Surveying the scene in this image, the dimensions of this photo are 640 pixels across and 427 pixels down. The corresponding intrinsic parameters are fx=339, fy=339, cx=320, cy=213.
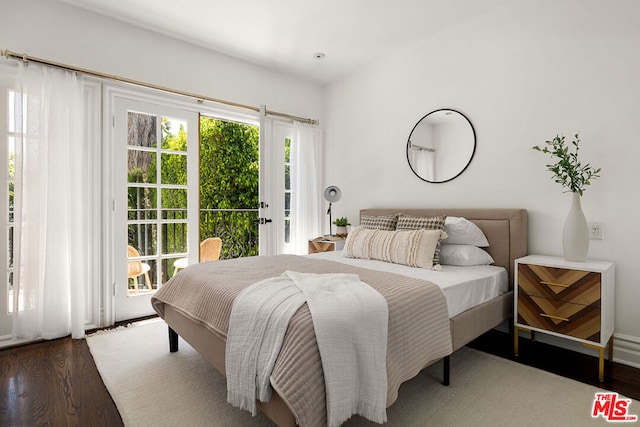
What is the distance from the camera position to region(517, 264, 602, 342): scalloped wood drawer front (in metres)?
2.06

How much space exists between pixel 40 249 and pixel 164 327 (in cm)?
113

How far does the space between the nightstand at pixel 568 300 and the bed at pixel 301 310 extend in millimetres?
190

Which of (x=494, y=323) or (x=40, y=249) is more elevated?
(x=40, y=249)

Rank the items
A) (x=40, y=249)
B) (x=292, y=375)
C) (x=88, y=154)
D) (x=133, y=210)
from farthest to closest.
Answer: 1. (x=133, y=210)
2. (x=88, y=154)
3. (x=40, y=249)
4. (x=292, y=375)

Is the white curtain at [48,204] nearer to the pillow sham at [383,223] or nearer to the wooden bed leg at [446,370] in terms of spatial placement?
the pillow sham at [383,223]

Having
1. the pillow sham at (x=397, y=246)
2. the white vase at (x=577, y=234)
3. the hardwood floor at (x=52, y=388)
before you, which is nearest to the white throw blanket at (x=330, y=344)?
the hardwood floor at (x=52, y=388)

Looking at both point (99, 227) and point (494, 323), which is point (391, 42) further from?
point (99, 227)

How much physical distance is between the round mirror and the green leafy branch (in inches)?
24.9

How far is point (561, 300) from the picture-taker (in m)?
2.17

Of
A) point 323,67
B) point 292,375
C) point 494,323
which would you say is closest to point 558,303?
point 494,323

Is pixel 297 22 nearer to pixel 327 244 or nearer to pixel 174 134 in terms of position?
pixel 174 134

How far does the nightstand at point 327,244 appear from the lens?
383 centimetres

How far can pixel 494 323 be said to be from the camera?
2.34 metres

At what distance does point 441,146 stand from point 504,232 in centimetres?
103
